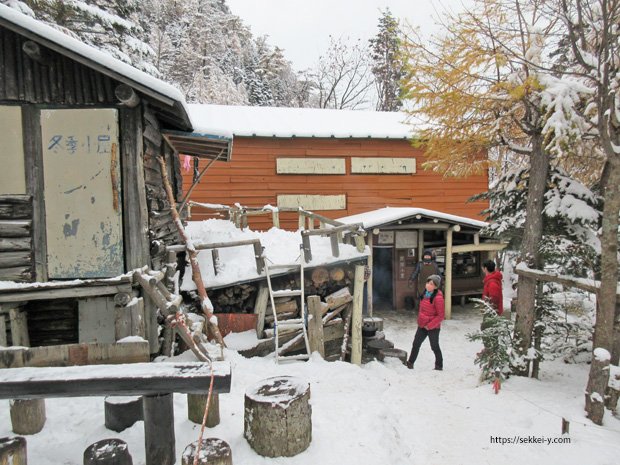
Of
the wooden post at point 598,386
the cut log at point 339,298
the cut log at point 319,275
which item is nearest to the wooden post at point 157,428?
the wooden post at point 598,386

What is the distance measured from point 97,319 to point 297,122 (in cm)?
1232

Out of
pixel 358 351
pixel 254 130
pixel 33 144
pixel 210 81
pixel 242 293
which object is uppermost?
pixel 210 81

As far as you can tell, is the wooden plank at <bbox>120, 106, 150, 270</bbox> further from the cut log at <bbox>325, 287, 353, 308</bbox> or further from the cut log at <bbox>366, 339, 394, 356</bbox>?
the cut log at <bbox>366, 339, 394, 356</bbox>

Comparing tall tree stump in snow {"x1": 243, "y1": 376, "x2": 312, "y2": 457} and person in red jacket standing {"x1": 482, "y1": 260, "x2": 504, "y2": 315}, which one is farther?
person in red jacket standing {"x1": 482, "y1": 260, "x2": 504, "y2": 315}

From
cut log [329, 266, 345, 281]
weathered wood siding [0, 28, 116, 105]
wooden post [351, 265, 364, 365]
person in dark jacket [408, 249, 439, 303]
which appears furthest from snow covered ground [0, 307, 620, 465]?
person in dark jacket [408, 249, 439, 303]

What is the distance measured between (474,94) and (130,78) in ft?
16.5

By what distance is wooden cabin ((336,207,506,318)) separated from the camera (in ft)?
43.7

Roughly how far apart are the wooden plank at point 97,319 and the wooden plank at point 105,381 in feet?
6.09

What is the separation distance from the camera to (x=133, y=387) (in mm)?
3287

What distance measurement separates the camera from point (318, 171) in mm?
15227

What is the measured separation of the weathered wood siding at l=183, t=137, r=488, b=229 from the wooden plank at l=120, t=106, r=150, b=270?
31.1 feet

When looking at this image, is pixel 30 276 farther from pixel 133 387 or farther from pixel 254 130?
pixel 254 130

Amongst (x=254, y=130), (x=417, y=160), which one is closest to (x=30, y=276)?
(x=254, y=130)

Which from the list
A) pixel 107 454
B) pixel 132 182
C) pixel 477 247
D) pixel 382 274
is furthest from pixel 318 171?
pixel 107 454
